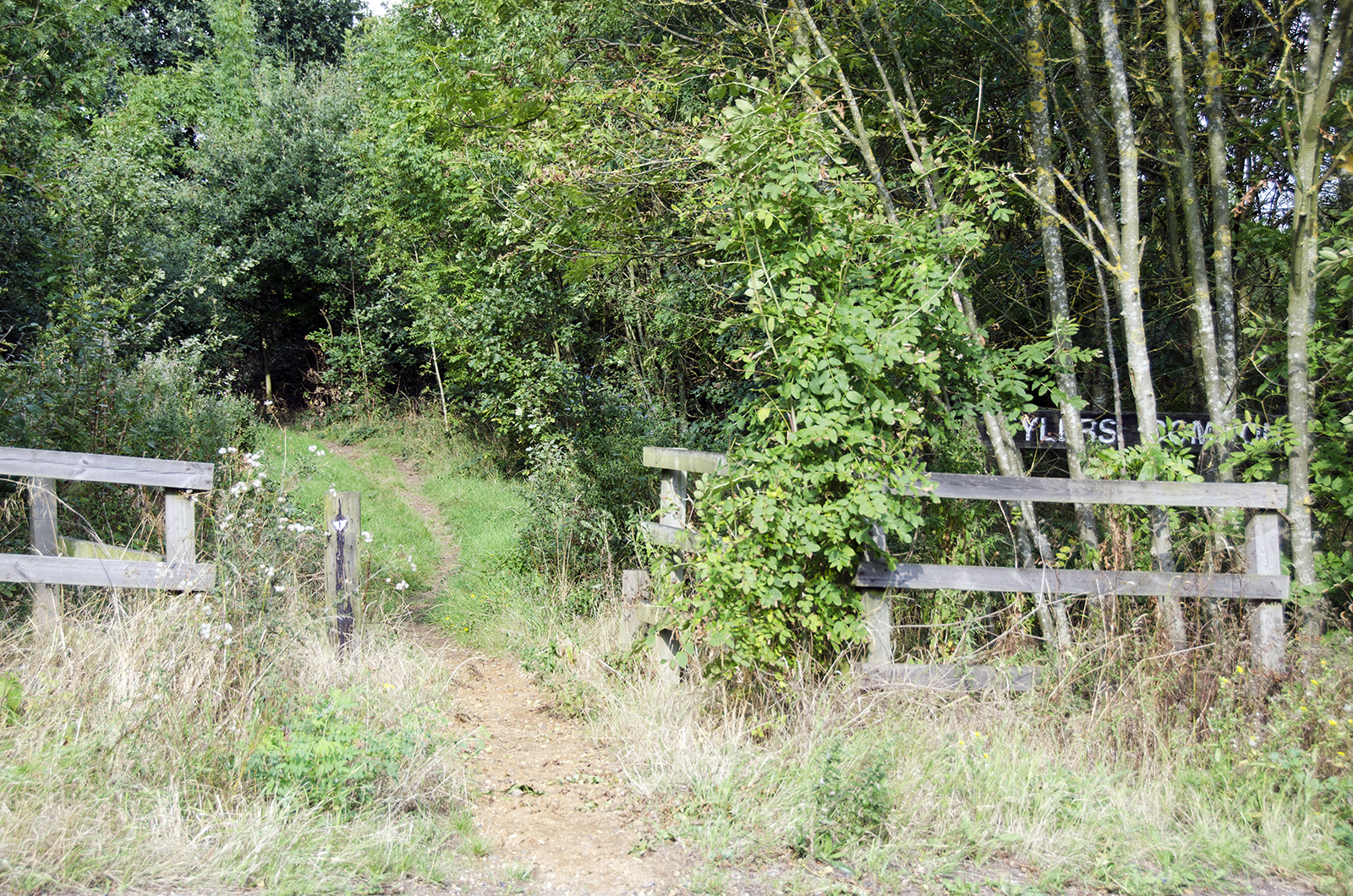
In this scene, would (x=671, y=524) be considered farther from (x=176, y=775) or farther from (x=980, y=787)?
(x=176, y=775)

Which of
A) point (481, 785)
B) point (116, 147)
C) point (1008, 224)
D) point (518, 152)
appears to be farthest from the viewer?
point (116, 147)

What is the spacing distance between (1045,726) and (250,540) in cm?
423

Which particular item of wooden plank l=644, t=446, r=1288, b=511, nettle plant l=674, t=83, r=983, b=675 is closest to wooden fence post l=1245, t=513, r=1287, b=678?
wooden plank l=644, t=446, r=1288, b=511

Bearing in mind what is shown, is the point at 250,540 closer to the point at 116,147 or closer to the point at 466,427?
the point at 466,427

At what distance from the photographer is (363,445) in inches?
652

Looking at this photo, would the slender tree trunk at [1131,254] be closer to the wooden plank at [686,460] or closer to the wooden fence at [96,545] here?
the wooden plank at [686,460]

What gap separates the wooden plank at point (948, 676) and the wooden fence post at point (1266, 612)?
114cm

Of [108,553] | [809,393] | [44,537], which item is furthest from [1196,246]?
[44,537]

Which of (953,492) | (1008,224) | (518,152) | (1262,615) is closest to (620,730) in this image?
(953,492)

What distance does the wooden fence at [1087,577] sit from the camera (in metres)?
4.41

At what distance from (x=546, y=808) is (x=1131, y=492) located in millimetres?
3368

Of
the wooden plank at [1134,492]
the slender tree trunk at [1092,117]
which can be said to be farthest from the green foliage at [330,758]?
the slender tree trunk at [1092,117]

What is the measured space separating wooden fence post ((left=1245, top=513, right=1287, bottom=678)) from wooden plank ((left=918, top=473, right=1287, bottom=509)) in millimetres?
150

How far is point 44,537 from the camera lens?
4496mm
